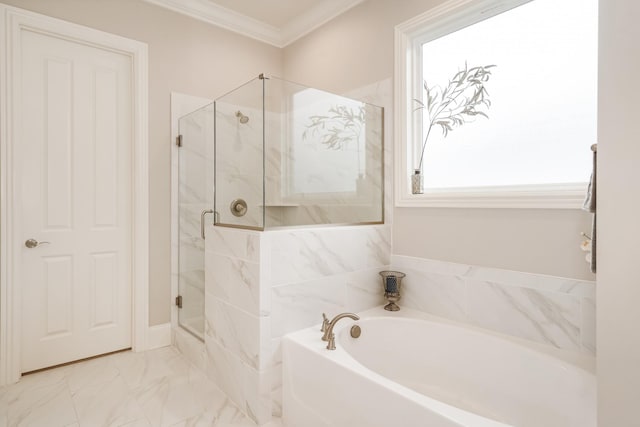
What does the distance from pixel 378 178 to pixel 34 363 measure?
8.49 ft

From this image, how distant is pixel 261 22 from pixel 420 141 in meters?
1.88

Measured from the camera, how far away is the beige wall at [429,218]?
1630 mm

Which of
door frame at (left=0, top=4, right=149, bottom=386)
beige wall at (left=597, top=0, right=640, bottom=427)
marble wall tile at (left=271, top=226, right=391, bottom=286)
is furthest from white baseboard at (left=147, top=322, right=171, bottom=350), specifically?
beige wall at (left=597, top=0, right=640, bottom=427)

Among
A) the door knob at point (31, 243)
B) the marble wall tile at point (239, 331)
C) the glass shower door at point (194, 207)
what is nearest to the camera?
the marble wall tile at point (239, 331)

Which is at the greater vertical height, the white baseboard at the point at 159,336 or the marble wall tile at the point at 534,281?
the marble wall tile at the point at 534,281

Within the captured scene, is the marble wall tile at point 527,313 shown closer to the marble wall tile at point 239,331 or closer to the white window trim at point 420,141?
the white window trim at point 420,141

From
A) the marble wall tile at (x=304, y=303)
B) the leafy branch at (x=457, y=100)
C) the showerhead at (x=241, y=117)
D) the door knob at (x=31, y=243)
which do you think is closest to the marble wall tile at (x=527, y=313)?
the marble wall tile at (x=304, y=303)

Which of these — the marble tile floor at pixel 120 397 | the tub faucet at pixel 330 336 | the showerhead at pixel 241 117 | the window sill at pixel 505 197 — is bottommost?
the marble tile floor at pixel 120 397

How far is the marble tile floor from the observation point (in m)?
1.73

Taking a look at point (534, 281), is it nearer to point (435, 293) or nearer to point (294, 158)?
point (435, 293)

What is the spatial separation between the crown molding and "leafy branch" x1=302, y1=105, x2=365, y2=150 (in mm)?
935

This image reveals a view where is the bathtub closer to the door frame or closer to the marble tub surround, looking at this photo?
the marble tub surround

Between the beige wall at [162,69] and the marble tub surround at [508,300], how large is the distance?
6.01 feet

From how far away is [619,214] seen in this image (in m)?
0.66
